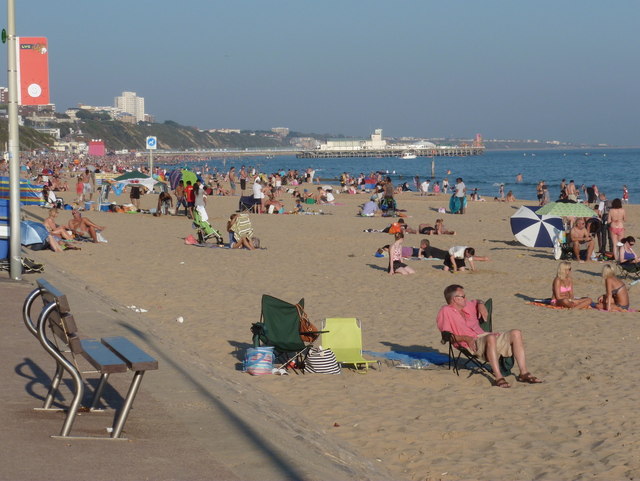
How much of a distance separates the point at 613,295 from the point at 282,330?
17.6 feet

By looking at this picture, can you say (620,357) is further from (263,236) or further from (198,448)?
(263,236)

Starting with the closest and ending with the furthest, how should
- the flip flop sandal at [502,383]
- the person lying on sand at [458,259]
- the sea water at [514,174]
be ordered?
1. the flip flop sandal at [502,383]
2. the person lying on sand at [458,259]
3. the sea water at [514,174]

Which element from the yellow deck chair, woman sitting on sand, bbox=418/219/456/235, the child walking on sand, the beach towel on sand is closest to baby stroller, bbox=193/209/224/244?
the child walking on sand

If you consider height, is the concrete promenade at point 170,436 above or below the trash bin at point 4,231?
below

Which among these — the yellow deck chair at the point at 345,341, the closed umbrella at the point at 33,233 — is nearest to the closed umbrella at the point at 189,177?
the closed umbrella at the point at 33,233

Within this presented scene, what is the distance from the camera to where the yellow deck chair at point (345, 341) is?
8.37 metres

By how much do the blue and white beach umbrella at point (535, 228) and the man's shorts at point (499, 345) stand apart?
34.9ft

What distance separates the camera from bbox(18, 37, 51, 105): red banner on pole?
10.7m

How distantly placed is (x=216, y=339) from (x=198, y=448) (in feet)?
15.1

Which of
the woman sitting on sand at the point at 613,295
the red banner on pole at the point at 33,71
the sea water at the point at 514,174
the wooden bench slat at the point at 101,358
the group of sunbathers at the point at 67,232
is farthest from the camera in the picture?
the sea water at the point at 514,174

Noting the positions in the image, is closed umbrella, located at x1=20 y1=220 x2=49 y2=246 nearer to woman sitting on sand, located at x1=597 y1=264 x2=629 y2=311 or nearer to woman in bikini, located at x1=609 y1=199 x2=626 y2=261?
woman sitting on sand, located at x1=597 y1=264 x2=629 y2=311

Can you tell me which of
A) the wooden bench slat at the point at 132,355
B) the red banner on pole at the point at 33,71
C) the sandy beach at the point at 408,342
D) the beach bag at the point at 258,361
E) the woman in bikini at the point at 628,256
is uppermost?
the red banner on pole at the point at 33,71

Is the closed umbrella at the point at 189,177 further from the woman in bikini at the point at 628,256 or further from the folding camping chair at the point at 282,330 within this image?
the folding camping chair at the point at 282,330

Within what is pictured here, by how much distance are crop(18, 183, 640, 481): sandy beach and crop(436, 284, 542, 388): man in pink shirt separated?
0.62 ft
